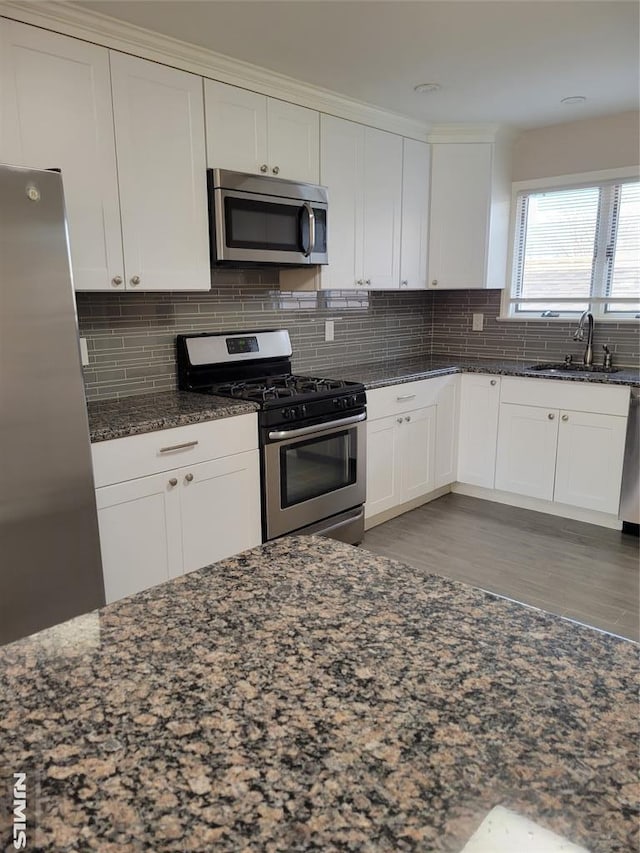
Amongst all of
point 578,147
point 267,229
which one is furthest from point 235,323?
point 578,147

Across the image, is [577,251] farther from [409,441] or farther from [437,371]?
[409,441]

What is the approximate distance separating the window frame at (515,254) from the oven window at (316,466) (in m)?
1.90

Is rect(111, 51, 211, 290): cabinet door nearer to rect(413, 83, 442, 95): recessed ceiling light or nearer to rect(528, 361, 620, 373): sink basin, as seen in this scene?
rect(413, 83, 442, 95): recessed ceiling light

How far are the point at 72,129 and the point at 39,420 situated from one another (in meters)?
1.18

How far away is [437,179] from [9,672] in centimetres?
402

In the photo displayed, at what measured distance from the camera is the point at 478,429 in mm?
4188

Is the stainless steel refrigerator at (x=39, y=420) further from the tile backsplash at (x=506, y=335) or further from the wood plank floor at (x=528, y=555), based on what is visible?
the tile backsplash at (x=506, y=335)

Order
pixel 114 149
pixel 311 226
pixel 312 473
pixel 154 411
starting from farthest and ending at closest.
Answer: pixel 311 226, pixel 312 473, pixel 154 411, pixel 114 149

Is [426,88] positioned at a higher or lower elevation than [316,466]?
higher

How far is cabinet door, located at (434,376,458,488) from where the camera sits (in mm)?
4078

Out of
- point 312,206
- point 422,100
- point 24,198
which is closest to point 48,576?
point 24,198

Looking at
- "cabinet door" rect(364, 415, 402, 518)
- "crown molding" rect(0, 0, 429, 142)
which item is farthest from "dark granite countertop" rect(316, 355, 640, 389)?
"crown molding" rect(0, 0, 429, 142)

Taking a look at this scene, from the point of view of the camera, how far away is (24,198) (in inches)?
70.5

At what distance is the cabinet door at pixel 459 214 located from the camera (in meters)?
4.05
